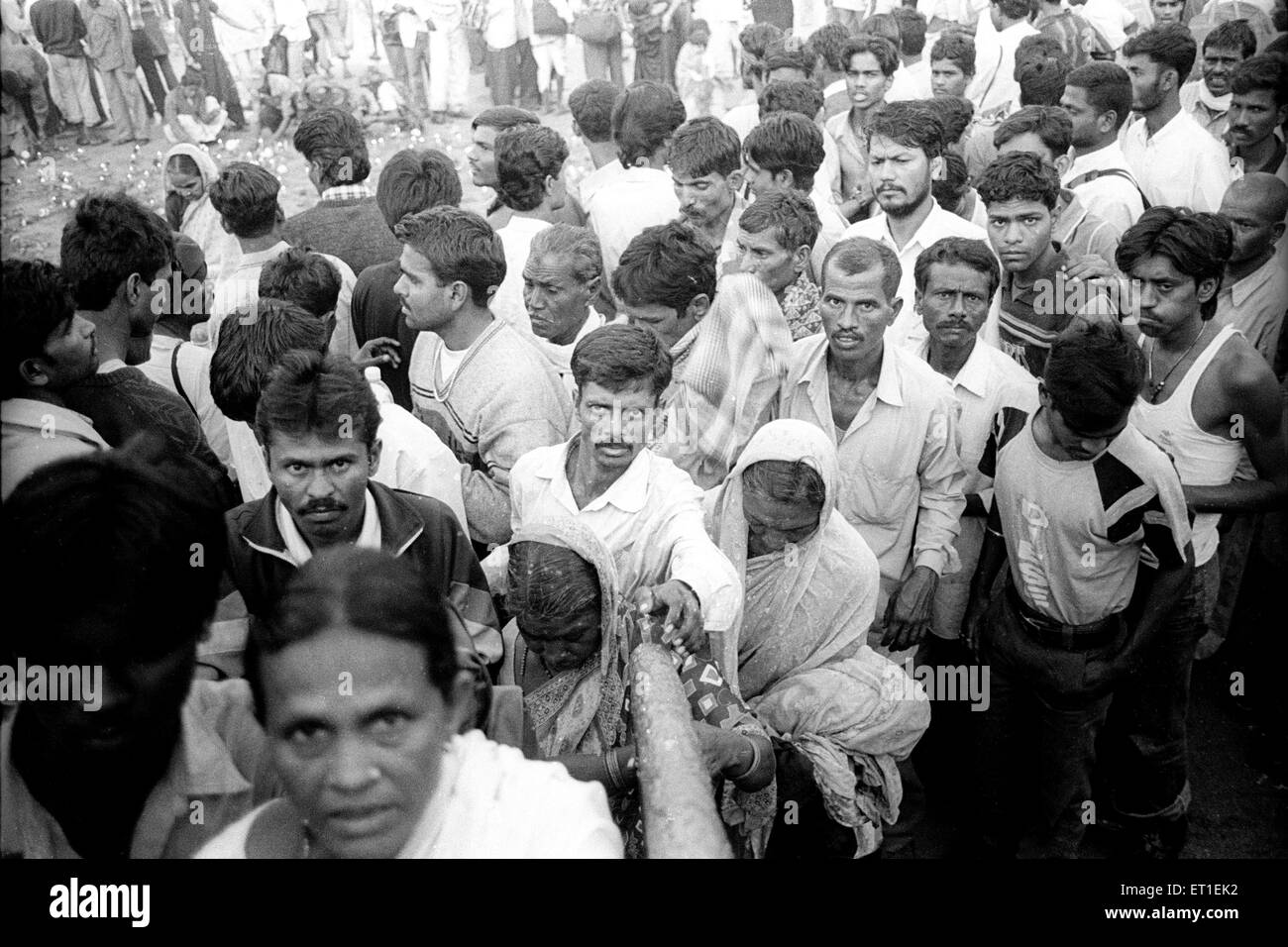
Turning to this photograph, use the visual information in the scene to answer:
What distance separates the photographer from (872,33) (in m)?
6.61

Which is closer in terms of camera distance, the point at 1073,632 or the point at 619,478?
the point at 619,478

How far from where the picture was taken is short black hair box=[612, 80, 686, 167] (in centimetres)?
551

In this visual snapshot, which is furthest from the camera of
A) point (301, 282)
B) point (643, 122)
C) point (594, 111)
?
point (594, 111)

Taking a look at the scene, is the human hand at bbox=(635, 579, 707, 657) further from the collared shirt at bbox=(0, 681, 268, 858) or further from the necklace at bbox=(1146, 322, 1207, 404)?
the necklace at bbox=(1146, 322, 1207, 404)

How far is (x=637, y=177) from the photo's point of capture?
5.18m

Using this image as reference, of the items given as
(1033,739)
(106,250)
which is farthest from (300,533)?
(1033,739)

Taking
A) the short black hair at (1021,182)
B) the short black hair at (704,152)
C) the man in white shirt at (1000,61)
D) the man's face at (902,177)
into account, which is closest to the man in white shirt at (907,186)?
the man's face at (902,177)

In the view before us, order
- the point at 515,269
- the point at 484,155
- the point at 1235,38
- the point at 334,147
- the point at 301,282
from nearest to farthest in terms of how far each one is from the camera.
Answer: the point at 301,282 < the point at 515,269 < the point at 334,147 < the point at 484,155 < the point at 1235,38

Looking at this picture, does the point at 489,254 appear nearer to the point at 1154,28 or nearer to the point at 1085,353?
the point at 1085,353

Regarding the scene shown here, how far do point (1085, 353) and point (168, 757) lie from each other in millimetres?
2079

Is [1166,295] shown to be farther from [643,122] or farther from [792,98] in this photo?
[792,98]

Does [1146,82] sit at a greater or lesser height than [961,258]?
greater

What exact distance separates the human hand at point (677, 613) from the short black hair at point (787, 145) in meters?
2.87

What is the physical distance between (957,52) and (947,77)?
0.14 meters
